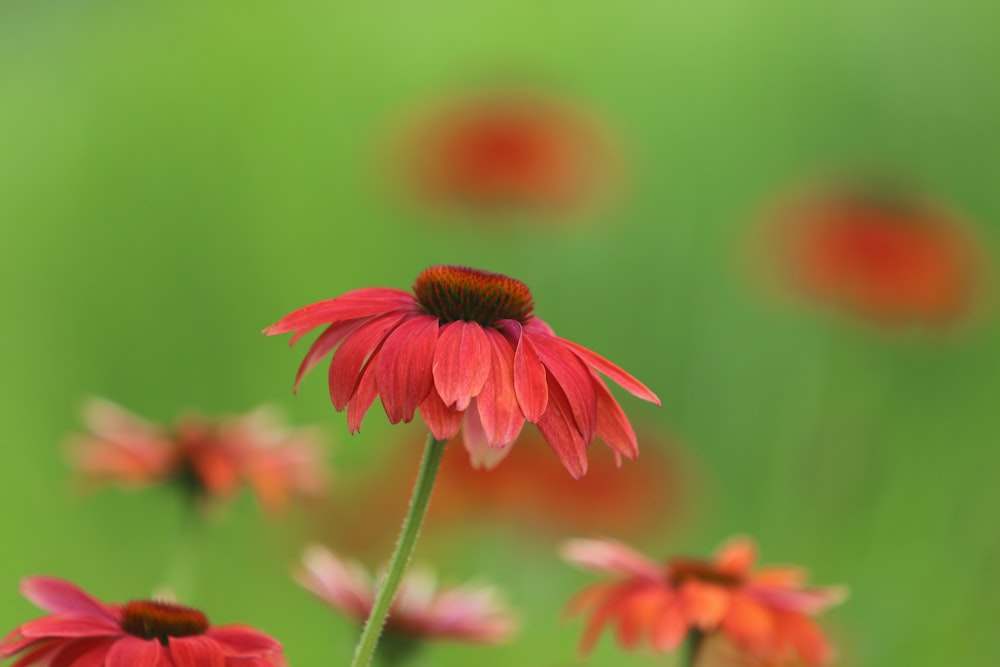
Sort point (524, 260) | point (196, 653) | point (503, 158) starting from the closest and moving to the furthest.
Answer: point (196, 653), point (503, 158), point (524, 260)

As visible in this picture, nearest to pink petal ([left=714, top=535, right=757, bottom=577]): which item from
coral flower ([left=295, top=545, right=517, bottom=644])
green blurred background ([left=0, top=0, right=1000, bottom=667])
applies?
coral flower ([left=295, top=545, right=517, bottom=644])

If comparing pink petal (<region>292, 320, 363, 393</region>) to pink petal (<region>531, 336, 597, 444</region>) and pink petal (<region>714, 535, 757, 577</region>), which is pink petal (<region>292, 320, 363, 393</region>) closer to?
pink petal (<region>531, 336, 597, 444</region>)

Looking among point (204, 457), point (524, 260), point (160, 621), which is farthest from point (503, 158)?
point (160, 621)

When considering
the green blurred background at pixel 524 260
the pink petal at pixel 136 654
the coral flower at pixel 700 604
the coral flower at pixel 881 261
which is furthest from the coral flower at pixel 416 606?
the coral flower at pixel 881 261

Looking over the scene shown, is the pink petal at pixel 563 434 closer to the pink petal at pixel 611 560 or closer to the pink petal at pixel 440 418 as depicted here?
the pink petal at pixel 440 418

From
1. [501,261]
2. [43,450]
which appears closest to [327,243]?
[501,261]

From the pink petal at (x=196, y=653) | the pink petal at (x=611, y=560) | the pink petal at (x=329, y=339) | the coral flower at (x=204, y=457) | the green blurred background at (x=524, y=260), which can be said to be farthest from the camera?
the green blurred background at (x=524, y=260)

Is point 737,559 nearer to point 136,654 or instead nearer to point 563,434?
point 563,434
